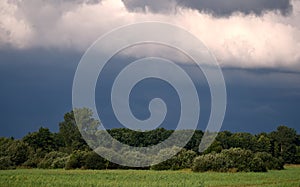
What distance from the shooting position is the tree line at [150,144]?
63.6 meters

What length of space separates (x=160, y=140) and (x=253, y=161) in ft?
121

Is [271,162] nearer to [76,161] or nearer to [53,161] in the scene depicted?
[76,161]

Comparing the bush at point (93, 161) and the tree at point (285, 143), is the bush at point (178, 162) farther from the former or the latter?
the tree at point (285, 143)

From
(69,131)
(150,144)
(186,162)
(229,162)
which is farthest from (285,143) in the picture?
(229,162)

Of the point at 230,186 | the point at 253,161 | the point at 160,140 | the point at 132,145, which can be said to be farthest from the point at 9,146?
the point at 230,186

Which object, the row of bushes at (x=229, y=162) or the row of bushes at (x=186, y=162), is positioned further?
the row of bushes at (x=186, y=162)

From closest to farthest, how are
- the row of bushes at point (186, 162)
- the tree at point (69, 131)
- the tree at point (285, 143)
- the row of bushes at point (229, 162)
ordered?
1. the row of bushes at point (229, 162)
2. the row of bushes at point (186, 162)
3. the tree at point (69, 131)
4. the tree at point (285, 143)

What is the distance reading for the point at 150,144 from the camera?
94250 millimetres

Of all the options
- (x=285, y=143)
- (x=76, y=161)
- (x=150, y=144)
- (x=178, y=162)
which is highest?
(x=285, y=143)

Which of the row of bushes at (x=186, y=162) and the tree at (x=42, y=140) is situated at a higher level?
the tree at (x=42, y=140)

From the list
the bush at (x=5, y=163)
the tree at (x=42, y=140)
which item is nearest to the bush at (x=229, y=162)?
the bush at (x=5, y=163)

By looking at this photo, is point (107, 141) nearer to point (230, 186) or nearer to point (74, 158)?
point (74, 158)

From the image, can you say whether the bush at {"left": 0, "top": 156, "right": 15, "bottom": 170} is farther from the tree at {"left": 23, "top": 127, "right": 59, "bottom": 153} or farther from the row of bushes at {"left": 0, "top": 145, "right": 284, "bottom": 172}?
the tree at {"left": 23, "top": 127, "right": 59, "bottom": 153}

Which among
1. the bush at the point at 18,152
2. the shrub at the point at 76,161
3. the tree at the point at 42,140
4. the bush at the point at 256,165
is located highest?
the tree at the point at 42,140
